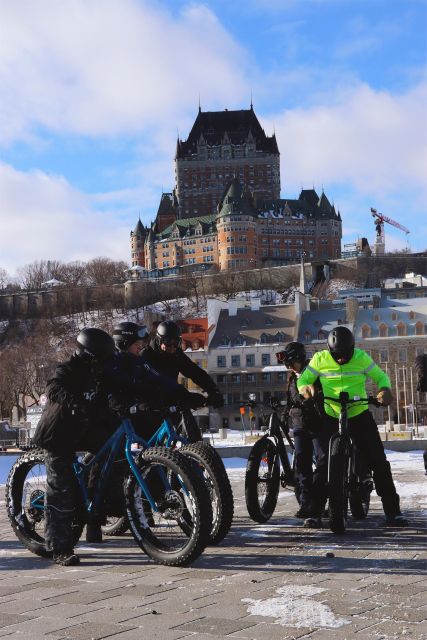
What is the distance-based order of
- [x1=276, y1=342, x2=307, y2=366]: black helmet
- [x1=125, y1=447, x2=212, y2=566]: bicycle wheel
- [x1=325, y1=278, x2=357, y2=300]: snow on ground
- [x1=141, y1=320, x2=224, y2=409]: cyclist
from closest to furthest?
[x1=125, y1=447, x2=212, y2=566]: bicycle wheel
[x1=141, y1=320, x2=224, y2=409]: cyclist
[x1=276, y1=342, x2=307, y2=366]: black helmet
[x1=325, y1=278, x2=357, y2=300]: snow on ground

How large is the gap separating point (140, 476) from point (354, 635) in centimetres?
232

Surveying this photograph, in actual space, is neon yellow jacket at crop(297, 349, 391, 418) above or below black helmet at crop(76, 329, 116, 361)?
below

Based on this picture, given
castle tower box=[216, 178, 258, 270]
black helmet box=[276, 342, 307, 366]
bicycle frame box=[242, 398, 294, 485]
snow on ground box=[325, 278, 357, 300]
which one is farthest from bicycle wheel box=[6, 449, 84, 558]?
castle tower box=[216, 178, 258, 270]

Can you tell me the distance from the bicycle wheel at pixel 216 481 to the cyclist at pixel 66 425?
2.65ft

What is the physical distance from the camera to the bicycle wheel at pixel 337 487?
6.89m

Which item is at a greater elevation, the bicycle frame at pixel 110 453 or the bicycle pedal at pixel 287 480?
the bicycle frame at pixel 110 453

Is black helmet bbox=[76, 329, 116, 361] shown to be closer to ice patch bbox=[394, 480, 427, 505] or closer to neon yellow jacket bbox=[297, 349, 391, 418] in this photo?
neon yellow jacket bbox=[297, 349, 391, 418]

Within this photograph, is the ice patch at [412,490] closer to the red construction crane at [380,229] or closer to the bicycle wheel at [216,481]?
the bicycle wheel at [216,481]

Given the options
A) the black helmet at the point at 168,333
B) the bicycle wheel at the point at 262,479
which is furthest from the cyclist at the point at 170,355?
the bicycle wheel at the point at 262,479

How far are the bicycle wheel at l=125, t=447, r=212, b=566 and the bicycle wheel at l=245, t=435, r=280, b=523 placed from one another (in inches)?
71.7

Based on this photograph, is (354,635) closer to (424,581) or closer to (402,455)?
(424,581)

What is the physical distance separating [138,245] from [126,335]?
15480 centimetres

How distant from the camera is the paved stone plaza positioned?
418 centimetres

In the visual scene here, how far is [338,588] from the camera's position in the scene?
195 inches
